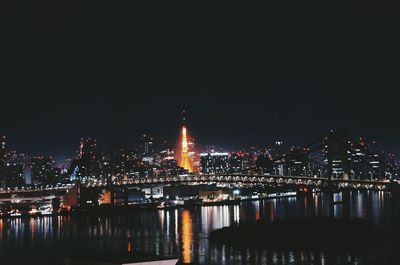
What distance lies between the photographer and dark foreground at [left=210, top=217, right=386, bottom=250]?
93.8 feet

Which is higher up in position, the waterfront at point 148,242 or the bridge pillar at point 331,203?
the bridge pillar at point 331,203

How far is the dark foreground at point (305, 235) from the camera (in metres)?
28.6

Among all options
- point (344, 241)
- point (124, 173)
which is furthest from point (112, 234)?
point (124, 173)

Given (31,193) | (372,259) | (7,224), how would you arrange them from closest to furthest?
(372,259) < (7,224) < (31,193)

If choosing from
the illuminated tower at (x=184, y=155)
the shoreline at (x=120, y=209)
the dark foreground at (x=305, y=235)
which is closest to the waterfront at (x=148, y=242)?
the dark foreground at (x=305, y=235)

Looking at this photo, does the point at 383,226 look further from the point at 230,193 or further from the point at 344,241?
the point at 230,193

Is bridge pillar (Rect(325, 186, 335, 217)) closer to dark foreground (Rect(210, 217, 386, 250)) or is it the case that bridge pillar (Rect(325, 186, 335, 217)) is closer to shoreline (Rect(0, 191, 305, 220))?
dark foreground (Rect(210, 217, 386, 250))

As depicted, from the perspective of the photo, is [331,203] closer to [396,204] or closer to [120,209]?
[396,204]

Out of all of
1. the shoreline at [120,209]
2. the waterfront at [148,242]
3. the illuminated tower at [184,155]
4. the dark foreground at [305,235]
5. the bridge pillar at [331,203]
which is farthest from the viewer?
the illuminated tower at [184,155]

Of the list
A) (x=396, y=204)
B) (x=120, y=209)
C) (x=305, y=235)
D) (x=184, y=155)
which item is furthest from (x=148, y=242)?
(x=184, y=155)

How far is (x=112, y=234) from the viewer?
36.9 m

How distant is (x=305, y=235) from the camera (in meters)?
29.8

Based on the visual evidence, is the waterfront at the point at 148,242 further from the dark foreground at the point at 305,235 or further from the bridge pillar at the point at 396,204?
the dark foreground at the point at 305,235

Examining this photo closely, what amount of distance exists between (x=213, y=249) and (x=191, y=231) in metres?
8.55
